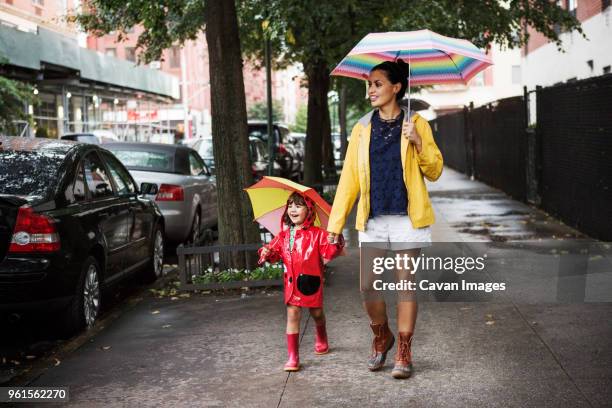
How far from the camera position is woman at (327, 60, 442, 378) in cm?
559

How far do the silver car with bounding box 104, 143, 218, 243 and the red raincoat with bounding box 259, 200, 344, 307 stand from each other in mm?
6535

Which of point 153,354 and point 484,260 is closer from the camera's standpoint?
point 153,354

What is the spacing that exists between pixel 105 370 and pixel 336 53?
1371 centimetres

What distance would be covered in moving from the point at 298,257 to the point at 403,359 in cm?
91

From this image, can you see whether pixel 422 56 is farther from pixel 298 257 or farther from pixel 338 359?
pixel 338 359

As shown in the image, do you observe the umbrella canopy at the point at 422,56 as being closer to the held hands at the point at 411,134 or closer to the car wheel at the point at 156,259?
the held hands at the point at 411,134

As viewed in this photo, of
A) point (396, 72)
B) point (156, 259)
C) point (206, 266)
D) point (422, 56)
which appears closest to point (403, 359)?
point (396, 72)

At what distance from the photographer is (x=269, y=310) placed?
26.8 ft

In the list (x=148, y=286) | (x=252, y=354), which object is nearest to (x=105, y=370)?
(x=252, y=354)

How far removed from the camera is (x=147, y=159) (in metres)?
13.4

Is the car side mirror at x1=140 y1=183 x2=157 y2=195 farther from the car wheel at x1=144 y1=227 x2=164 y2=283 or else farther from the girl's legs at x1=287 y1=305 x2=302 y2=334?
the girl's legs at x1=287 y1=305 x2=302 y2=334

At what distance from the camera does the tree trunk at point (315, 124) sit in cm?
2034

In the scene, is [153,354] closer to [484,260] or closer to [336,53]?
[484,260]

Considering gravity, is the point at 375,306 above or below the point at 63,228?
below
